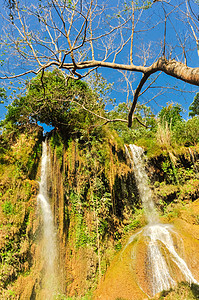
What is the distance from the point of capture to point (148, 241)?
7059 mm

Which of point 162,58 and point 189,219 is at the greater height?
point 162,58

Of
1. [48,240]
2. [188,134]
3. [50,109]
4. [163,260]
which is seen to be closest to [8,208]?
[48,240]

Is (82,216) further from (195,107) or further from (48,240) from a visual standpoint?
(195,107)

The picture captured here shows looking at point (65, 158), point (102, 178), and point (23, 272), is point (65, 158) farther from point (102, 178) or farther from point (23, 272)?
point (23, 272)

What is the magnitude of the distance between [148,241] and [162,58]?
647 centimetres

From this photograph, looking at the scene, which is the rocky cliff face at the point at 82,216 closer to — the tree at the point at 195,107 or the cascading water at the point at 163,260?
the cascading water at the point at 163,260

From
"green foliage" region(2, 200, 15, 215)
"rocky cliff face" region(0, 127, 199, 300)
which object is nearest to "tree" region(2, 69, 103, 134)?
"rocky cliff face" region(0, 127, 199, 300)

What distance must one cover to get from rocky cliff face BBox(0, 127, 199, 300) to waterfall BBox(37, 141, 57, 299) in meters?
0.22

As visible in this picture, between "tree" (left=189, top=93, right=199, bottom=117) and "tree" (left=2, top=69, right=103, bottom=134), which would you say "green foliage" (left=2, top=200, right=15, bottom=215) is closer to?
"tree" (left=2, top=69, right=103, bottom=134)

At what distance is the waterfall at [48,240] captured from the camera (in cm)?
664

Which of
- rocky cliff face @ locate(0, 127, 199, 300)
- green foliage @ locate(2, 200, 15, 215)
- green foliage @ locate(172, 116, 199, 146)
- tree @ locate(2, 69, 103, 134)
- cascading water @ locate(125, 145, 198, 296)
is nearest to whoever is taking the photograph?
cascading water @ locate(125, 145, 198, 296)

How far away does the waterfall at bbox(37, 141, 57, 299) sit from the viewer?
6.64 metres

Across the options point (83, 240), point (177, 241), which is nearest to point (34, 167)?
point (83, 240)

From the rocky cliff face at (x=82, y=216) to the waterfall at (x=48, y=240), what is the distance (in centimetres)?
22
